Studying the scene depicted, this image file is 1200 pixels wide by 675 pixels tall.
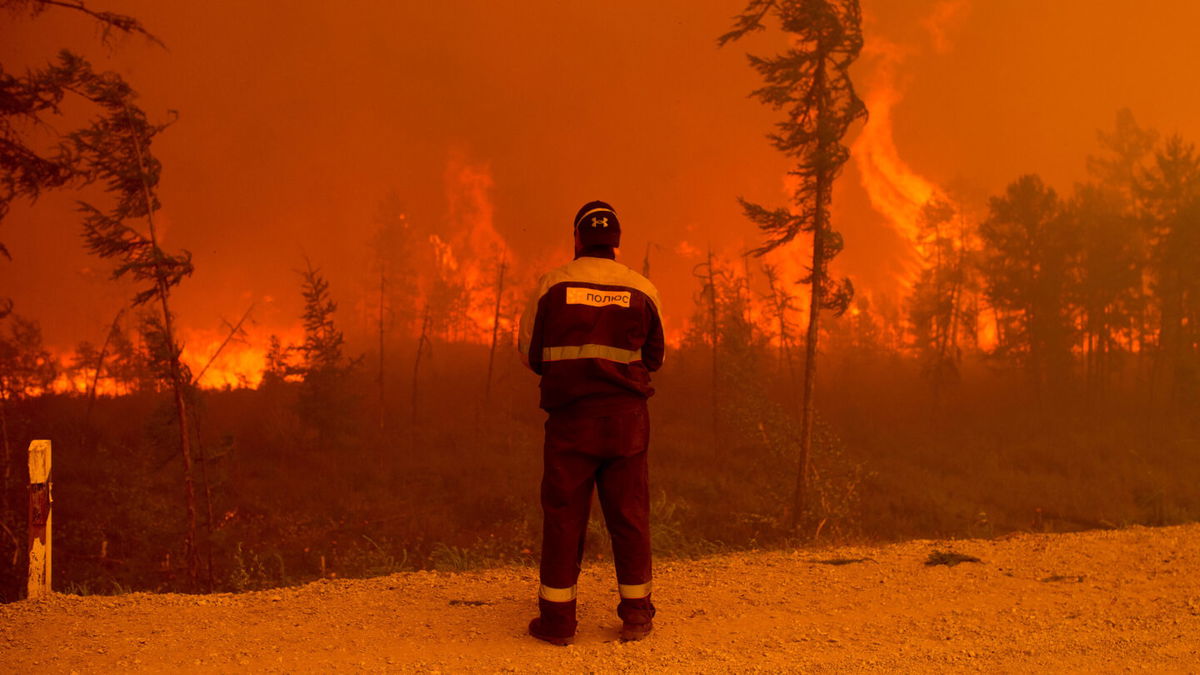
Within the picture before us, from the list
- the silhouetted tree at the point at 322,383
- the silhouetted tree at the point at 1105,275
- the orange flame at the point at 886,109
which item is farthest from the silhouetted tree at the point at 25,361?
the orange flame at the point at 886,109

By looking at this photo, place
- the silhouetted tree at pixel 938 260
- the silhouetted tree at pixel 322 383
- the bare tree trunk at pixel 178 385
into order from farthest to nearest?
the silhouetted tree at pixel 938 260, the silhouetted tree at pixel 322 383, the bare tree trunk at pixel 178 385

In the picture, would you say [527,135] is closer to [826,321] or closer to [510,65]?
[510,65]

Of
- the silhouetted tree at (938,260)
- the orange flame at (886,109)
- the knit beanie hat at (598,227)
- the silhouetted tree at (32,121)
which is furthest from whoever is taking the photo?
the orange flame at (886,109)

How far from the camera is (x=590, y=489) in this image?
5.05m

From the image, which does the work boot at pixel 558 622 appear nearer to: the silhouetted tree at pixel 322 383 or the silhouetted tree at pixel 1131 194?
the silhouetted tree at pixel 322 383

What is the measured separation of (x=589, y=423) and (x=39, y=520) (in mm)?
4443

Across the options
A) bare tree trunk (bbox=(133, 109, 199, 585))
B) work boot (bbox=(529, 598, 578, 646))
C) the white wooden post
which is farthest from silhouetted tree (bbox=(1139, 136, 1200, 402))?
the white wooden post

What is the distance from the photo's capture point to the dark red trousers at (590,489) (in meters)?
4.85

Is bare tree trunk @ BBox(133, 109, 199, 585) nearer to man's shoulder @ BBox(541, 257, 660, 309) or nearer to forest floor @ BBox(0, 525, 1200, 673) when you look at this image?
forest floor @ BBox(0, 525, 1200, 673)

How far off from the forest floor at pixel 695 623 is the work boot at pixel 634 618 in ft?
0.23

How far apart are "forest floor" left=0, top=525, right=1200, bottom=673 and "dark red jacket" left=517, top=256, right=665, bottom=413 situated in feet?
5.23

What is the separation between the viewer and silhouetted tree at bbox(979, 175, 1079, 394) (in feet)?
126

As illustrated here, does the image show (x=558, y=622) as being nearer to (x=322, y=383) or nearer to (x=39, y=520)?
(x=39, y=520)

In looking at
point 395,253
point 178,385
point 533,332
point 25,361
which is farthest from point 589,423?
point 395,253
